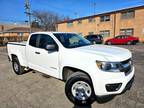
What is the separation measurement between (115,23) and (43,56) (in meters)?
26.2

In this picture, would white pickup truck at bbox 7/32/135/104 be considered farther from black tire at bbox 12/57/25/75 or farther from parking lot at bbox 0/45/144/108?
black tire at bbox 12/57/25/75

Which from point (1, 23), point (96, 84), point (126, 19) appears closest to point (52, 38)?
point (96, 84)

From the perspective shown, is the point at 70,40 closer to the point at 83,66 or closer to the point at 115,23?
the point at 83,66

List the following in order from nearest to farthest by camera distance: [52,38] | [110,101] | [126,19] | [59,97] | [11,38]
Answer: [110,101] → [59,97] → [52,38] → [126,19] → [11,38]

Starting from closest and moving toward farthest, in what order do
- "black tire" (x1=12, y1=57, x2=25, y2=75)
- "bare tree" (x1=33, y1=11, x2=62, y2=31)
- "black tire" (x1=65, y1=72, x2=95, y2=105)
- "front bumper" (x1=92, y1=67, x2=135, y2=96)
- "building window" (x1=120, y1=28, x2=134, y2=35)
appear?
1. "front bumper" (x1=92, y1=67, x2=135, y2=96)
2. "black tire" (x1=65, y1=72, x2=95, y2=105)
3. "black tire" (x1=12, y1=57, x2=25, y2=75)
4. "building window" (x1=120, y1=28, x2=134, y2=35)
5. "bare tree" (x1=33, y1=11, x2=62, y2=31)

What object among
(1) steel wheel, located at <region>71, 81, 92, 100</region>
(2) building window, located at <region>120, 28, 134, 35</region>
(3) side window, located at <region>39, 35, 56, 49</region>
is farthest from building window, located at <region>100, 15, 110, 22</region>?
(1) steel wheel, located at <region>71, 81, 92, 100</region>

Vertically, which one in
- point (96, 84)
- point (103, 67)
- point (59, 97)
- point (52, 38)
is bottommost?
point (59, 97)

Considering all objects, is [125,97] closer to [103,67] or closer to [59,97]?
[103,67]

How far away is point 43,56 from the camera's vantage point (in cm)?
515

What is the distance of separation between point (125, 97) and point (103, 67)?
1.39 meters

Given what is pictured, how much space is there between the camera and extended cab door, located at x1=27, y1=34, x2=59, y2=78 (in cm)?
478

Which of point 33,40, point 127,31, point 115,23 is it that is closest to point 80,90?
point 33,40

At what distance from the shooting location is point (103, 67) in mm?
3713

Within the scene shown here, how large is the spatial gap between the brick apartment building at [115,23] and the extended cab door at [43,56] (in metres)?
23.5
